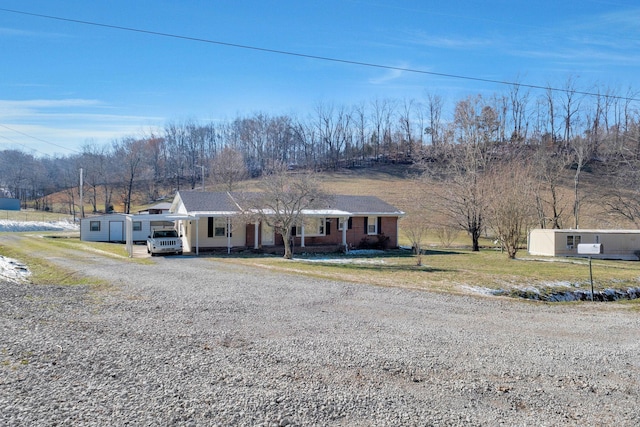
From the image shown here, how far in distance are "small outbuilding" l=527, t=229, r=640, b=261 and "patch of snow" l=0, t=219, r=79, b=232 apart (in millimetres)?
44798

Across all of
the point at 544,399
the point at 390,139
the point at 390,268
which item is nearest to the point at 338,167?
the point at 390,139

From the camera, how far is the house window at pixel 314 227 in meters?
28.2

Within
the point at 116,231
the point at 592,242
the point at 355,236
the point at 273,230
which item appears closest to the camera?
the point at 273,230

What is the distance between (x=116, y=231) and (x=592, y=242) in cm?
3471

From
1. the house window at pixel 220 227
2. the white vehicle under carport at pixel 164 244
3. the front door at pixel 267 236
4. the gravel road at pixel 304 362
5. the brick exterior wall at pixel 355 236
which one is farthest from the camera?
the brick exterior wall at pixel 355 236

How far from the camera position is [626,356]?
23.6ft

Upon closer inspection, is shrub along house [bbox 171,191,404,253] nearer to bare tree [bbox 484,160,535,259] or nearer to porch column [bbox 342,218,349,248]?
porch column [bbox 342,218,349,248]

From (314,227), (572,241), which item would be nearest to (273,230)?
(314,227)

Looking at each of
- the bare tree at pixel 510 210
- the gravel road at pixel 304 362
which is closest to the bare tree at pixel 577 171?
the bare tree at pixel 510 210

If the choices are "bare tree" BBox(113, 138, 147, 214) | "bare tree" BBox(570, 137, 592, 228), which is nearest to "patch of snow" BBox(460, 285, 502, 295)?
"bare tree" BBox(570, 137, 592, 228)

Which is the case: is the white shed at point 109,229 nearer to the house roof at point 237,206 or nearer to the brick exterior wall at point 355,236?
the house roof at point 237,206

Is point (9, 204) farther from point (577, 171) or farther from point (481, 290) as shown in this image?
point (481, 290)

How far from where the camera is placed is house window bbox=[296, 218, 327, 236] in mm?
28203

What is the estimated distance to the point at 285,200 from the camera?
911 inches
